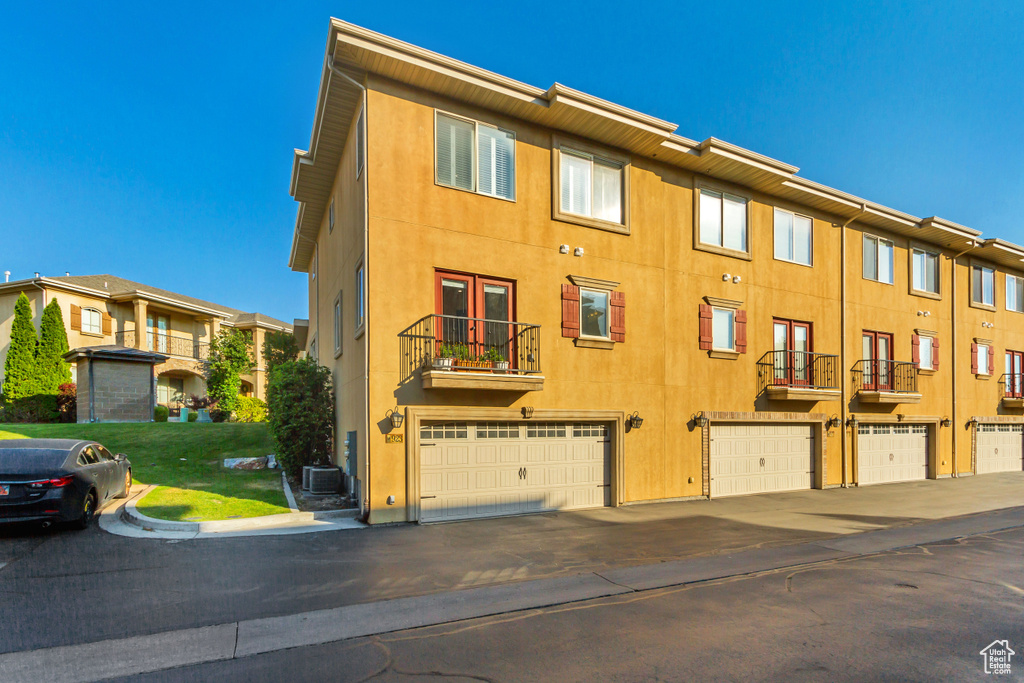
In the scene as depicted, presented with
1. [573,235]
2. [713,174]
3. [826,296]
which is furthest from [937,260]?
[573,235]

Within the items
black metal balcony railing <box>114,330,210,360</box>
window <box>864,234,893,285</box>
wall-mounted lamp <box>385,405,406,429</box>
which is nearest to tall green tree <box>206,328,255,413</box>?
black metal balcony railing <box>114,330,210,360</box>

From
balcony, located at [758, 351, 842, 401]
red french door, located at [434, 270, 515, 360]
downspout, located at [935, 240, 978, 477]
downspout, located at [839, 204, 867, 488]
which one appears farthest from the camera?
downspout, located at [935, 240, 978, 477]

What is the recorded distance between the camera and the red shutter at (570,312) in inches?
507

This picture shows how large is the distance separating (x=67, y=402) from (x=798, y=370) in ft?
100

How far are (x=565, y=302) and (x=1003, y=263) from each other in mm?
22242

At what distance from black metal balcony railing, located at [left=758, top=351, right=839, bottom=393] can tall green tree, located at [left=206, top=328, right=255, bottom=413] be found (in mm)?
27283

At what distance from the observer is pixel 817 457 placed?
672 inches

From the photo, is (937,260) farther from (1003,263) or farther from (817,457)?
(817,457)

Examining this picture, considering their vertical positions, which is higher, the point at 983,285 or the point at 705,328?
the point at 983,285

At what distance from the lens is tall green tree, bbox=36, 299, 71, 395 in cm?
2641

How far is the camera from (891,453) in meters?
19.3

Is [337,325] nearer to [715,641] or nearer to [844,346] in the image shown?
[715,641]

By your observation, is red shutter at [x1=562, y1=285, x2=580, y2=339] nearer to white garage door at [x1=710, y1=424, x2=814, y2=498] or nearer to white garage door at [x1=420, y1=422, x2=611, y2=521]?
white garage door at [x1=420, y1=422, x2=611, y2=521]

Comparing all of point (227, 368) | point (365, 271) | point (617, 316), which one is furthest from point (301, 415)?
point (227, 368)
